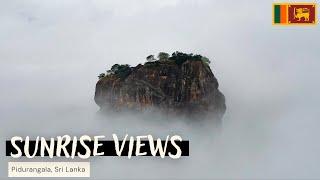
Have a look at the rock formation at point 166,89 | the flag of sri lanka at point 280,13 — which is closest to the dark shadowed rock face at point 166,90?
the rock formation at point 166,89

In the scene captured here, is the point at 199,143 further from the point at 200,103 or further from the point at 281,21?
the point at 281,21

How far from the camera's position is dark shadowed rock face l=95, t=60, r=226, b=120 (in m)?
8.90

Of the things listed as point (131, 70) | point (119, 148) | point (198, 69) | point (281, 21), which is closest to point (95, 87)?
point (131, 70)

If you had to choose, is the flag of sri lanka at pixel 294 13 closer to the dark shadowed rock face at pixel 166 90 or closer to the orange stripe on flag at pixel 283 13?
the orange stripe on flag at pixel 283 13

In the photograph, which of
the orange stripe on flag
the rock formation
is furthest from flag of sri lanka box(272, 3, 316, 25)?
the rock formation

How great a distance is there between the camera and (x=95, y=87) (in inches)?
346

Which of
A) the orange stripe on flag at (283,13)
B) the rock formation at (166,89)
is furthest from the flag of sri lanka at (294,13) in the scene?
the rock formation at (166,89)

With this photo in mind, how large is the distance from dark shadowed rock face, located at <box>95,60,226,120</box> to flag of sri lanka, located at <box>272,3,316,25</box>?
1704 millimetres

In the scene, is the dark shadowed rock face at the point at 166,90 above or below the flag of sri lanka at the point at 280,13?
below

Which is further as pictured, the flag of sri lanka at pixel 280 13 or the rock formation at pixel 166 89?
the rock formation at pixel 166 89

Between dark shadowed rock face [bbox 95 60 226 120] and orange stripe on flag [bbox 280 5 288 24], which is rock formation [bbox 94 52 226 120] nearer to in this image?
dark shadowed rock face [bbox 95 60 226 120]

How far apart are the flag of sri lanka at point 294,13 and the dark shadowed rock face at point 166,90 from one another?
170cm

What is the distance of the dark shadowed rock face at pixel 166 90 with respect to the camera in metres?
8.90

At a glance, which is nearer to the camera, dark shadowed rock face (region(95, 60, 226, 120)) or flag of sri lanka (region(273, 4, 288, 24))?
flag of sri lanka (region(273, 4, 288, 24))
